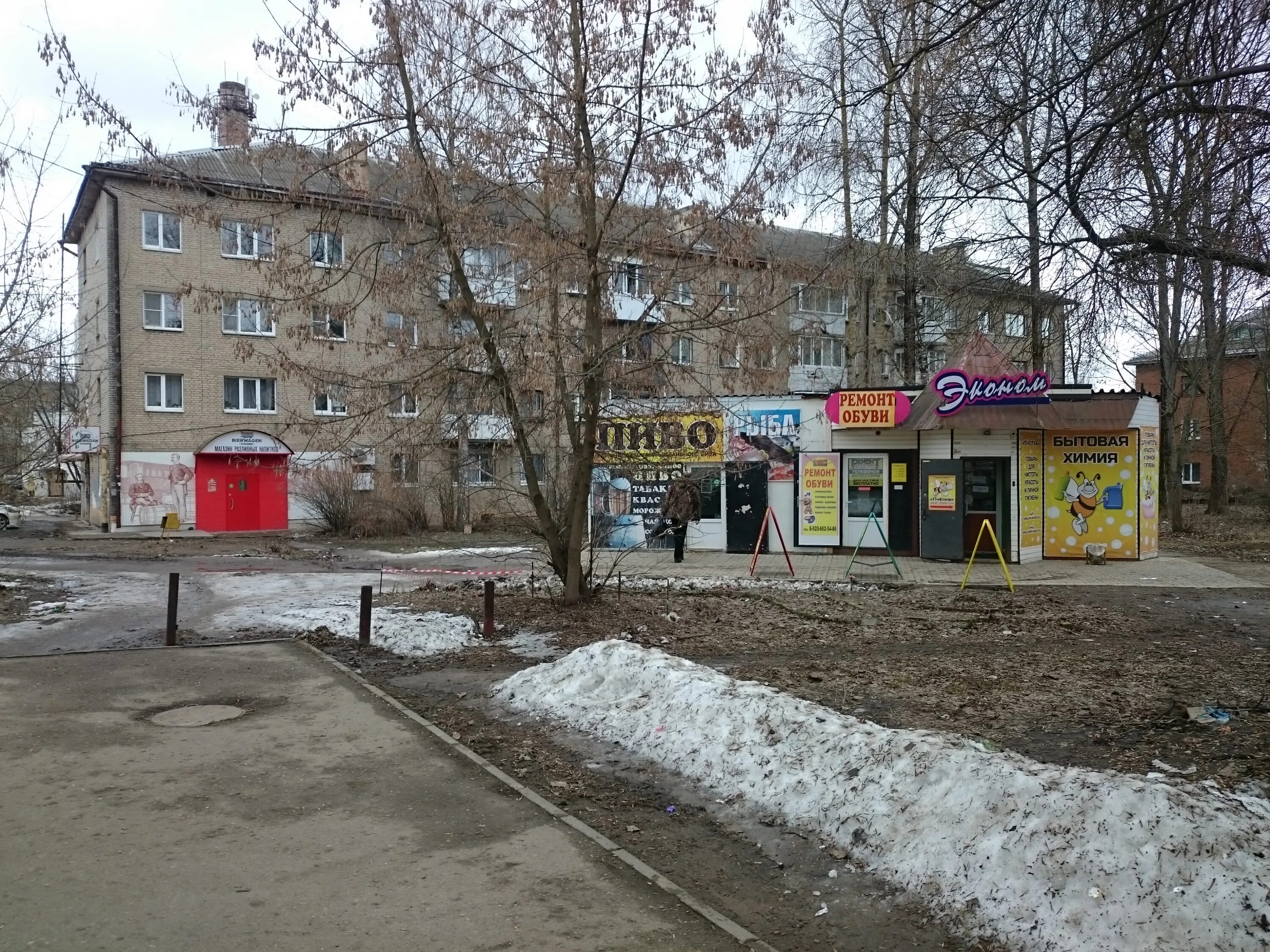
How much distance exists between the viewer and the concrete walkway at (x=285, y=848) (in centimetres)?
390

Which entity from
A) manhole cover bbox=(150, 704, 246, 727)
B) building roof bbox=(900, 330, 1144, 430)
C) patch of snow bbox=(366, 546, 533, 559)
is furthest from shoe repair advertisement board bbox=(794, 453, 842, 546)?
manhole cover bbox=(150, 704, 246, 727)

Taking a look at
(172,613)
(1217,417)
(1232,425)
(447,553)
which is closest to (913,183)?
(172,613)

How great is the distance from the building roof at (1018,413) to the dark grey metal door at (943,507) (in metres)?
0.82

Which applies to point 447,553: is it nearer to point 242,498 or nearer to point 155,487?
point 242,498

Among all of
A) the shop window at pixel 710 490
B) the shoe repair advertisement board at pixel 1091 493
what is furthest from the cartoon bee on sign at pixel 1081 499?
the shop window at pixel 710 490

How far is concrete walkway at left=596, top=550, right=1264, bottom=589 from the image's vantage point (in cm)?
1609

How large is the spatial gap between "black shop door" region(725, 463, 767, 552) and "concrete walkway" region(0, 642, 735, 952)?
14268mm

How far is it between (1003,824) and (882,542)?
53.6 ft

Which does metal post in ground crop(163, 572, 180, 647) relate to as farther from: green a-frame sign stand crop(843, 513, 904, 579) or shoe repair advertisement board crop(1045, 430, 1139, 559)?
shoe repair advertisement board crop(1045, 430, 1139, 559)

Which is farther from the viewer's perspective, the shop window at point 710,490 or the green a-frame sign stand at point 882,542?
the shop window at point 710,490

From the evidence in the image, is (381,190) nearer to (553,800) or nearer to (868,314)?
(553,800)

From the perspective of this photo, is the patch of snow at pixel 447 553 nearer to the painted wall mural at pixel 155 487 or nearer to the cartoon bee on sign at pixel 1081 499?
the cartoon bee on sign at pixel 1081 499

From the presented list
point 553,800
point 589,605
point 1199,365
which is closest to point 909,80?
point 589,605

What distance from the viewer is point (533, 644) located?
34.5ft
